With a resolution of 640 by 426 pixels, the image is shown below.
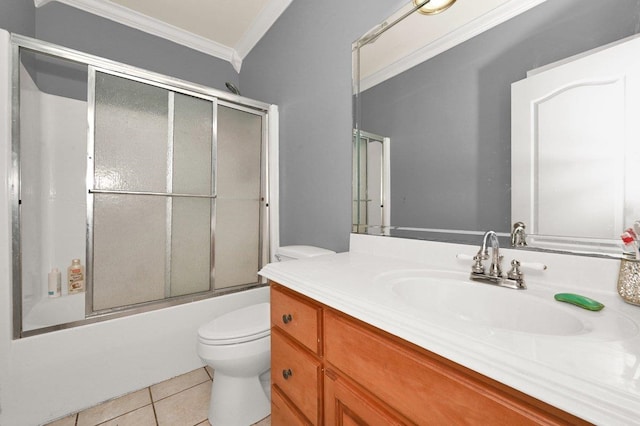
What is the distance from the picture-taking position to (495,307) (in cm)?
78

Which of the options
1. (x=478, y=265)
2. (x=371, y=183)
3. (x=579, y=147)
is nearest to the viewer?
(x=579, y=147)

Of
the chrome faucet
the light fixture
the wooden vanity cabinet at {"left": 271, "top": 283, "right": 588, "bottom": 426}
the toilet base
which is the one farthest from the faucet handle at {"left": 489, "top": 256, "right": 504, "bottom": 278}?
the toilet base

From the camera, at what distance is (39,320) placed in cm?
152

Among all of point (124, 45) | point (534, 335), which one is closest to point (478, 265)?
point (534, 335)

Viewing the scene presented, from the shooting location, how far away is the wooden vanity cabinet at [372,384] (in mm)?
430

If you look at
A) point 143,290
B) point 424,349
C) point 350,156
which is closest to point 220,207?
point 143,290

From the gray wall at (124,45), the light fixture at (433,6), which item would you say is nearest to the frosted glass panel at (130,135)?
the gray wall at (124,45)

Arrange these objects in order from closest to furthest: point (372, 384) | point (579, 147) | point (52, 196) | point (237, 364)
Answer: point (372, 384), point (579, 147), point (237, 364), point (52, 196)

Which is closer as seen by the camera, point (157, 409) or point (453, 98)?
point (453, 98)

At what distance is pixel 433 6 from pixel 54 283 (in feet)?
9.33

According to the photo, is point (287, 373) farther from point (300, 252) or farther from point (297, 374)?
point (300, 252)

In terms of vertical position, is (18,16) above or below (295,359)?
above

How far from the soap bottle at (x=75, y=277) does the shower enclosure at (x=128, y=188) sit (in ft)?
0.19

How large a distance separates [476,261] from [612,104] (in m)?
0.55
